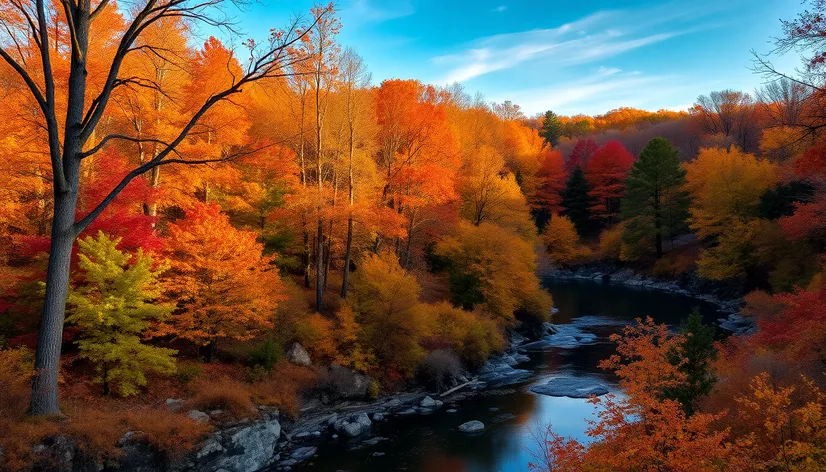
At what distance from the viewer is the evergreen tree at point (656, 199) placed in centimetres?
4762

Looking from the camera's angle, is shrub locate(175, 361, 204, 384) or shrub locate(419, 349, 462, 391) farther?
shrub locate(419, 349, 462, 391)

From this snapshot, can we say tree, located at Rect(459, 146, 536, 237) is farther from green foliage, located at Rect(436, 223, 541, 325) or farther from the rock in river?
the rock in river

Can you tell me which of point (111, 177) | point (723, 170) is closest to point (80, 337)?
point (111, 177)

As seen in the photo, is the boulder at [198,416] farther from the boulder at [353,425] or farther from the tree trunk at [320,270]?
the tree trunk at [320,270]

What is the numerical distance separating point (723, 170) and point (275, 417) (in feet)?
134

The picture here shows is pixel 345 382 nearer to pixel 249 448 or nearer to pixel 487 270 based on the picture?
pixel 249 448

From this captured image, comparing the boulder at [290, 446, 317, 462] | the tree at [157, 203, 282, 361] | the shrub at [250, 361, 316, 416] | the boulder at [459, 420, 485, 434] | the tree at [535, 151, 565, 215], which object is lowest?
the boulder at [459, 420, 485, 434]

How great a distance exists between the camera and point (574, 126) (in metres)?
97.8

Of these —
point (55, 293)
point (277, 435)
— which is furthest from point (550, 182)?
point (55, 293)

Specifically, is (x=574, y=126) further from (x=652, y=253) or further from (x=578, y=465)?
(x=578, y=465)

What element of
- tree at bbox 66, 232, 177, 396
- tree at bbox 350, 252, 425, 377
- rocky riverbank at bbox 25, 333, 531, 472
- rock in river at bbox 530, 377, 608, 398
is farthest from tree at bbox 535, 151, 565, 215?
tree at bbox 66, 232, 177, 396

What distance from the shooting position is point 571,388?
2030 centimetres

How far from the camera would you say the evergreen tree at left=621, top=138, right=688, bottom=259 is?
156 feet

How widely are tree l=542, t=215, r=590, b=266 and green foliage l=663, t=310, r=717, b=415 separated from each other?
42.9 metres
